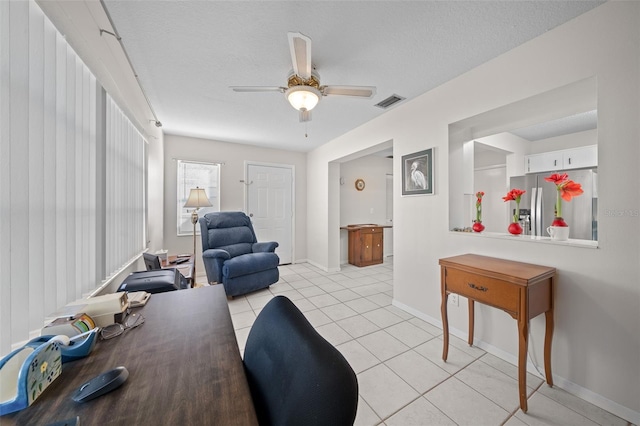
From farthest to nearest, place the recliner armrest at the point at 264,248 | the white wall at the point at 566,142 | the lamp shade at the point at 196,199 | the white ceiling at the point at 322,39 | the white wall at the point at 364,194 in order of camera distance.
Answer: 1. the white wall at the point at 364,194
2. the recliner armrest at the point at 264,248
3. the lamp shade at the point at 196,199
4. the white wall at the point at 566,142
5. the white ceiling at the point at 322,39

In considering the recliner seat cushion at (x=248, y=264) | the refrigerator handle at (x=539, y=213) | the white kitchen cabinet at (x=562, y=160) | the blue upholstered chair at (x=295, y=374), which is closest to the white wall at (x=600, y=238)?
the refrigerator handle at (x=539, y=213)

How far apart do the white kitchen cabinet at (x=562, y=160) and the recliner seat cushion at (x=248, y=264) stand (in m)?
4.15

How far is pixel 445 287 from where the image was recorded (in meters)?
1.86

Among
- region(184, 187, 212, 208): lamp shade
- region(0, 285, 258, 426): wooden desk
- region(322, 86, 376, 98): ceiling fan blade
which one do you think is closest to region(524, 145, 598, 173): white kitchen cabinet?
region(322, 86, 376, 98): ceiling fan blade

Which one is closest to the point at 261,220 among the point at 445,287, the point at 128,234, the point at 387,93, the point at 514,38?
the point at 128,234

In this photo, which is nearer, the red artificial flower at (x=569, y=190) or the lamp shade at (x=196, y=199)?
the red artificial flower at (x=569, y=190)

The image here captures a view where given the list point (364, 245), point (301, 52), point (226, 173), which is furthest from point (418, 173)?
point (226, 173)

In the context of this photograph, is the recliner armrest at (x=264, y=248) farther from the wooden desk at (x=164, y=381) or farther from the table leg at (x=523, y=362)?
the table leg at (x=523, y=362)

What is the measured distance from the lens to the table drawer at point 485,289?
4.75ft

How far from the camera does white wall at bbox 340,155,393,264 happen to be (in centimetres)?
499

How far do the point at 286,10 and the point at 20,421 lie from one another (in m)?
2.03

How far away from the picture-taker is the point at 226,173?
4289mm

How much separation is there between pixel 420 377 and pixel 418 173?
1.88 metres

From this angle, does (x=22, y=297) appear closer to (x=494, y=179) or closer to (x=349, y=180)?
(x=349, y=180)
